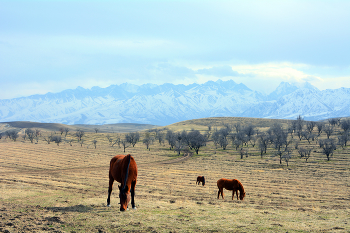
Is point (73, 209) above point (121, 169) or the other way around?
the other way around

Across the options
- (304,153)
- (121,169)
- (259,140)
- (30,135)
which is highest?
(121,169)

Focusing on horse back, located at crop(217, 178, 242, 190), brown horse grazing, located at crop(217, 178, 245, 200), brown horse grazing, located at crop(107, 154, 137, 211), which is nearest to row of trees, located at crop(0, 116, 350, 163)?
brown horse grazing, located at crop(217, 178, 245, 200)

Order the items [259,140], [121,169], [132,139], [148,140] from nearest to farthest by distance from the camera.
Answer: [121,169] < [148,140] < [259,140] < [132,139]

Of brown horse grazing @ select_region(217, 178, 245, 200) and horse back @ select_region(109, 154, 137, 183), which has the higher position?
horse back @ select_region(109, 154, 137, 183)

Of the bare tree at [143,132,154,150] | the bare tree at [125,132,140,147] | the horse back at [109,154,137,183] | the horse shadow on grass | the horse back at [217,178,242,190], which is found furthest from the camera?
the bare tree at [125,132,140,147]

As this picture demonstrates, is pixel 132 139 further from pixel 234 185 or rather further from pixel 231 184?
pixel 234 185

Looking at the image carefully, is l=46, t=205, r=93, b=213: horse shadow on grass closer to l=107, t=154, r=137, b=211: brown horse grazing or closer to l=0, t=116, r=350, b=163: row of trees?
l=107, t=154, r=137, b=211: brown horse grazing

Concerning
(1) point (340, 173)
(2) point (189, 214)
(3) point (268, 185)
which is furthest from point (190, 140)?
(2) point (189, 214)

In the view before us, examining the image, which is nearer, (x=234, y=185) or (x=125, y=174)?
(x=125, y=174)

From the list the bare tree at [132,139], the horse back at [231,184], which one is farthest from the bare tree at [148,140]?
the horse back at [231,184]

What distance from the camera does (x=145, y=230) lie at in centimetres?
1316

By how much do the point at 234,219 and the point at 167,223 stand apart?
14.7ft

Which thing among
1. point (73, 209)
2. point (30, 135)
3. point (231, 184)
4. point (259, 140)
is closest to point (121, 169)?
point (73, 209)

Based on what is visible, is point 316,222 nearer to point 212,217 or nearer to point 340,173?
point 212,217
